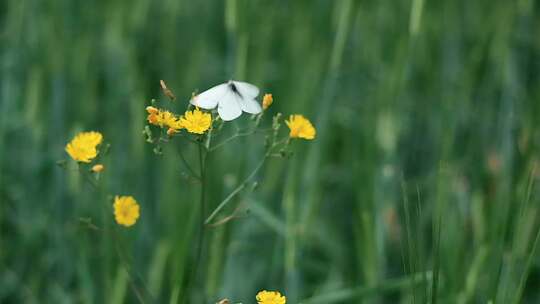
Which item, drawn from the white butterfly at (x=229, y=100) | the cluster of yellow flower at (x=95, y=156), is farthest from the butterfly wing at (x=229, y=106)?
the cluster of yellow flower at (x=95, y=156)

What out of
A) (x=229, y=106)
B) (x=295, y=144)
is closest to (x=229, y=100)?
(x=229, y=106)

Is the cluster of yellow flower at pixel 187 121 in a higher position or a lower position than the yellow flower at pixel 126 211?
higher

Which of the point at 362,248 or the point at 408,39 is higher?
the point at 408,39

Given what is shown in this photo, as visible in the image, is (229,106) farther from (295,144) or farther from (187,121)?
(295,144)

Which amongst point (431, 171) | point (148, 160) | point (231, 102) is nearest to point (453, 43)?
point (431, 171)

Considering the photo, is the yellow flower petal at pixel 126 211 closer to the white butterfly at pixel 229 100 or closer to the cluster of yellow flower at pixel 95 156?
the cluster of yellow flower at pixel 95 156

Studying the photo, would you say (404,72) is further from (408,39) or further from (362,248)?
(362,248)

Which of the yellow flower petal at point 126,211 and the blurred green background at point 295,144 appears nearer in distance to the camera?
the yellow flower petal at point 126,211

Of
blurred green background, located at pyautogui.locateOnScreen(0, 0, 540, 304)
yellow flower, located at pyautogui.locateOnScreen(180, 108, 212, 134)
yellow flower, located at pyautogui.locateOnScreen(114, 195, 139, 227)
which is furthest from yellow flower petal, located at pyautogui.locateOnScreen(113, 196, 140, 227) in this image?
blurred green background, located at pyautogui.locateOnScreen(0, 0, 540, 304)

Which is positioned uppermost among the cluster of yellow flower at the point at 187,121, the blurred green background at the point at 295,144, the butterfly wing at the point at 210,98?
the butterfly wing at the point at 210,98
